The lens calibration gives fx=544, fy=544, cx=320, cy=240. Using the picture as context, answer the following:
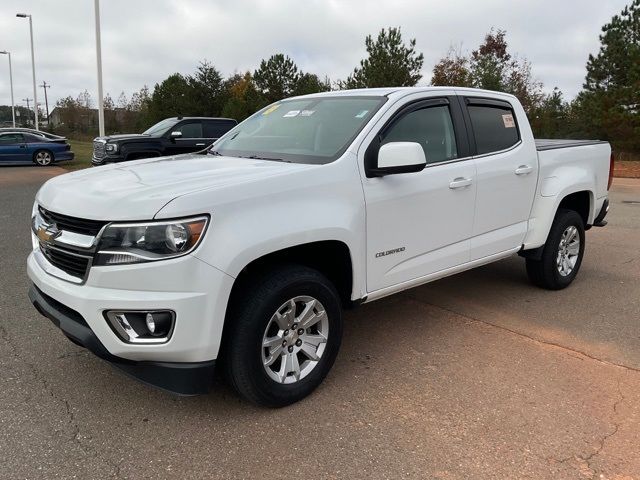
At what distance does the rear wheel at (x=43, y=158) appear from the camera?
67.2ft

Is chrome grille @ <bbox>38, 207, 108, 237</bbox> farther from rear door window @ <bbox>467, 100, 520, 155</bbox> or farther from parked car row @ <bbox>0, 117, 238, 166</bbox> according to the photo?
parked car row @ <bbox>0, 117, 238, 166</bbox>

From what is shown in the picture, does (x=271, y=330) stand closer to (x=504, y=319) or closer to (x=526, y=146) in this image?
(x=504, y=319)

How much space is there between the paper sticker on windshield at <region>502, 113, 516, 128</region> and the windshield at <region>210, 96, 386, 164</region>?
1446mm

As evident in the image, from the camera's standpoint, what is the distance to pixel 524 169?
182 inches

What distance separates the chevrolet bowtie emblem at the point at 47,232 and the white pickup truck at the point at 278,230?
1 cm

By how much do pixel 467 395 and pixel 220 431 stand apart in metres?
1.49

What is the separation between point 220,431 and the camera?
9.64 ft

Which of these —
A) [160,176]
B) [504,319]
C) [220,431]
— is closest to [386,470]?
[220,431]

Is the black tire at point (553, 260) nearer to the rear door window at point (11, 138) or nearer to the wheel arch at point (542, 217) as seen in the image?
the wheel arch at point (542, 217)

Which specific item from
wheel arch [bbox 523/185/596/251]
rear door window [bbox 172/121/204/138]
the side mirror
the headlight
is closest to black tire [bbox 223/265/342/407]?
the headlight

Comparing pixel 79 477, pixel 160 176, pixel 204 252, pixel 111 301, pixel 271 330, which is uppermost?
pixel 160 176

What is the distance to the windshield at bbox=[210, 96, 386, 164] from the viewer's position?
11.7ft

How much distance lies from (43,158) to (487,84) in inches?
869

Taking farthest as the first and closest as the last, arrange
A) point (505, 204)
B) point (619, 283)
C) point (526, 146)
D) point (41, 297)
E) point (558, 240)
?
point (619, 283) → point (558, 240) → point (526, 146) → point (505, 204) → point (41, 297)
